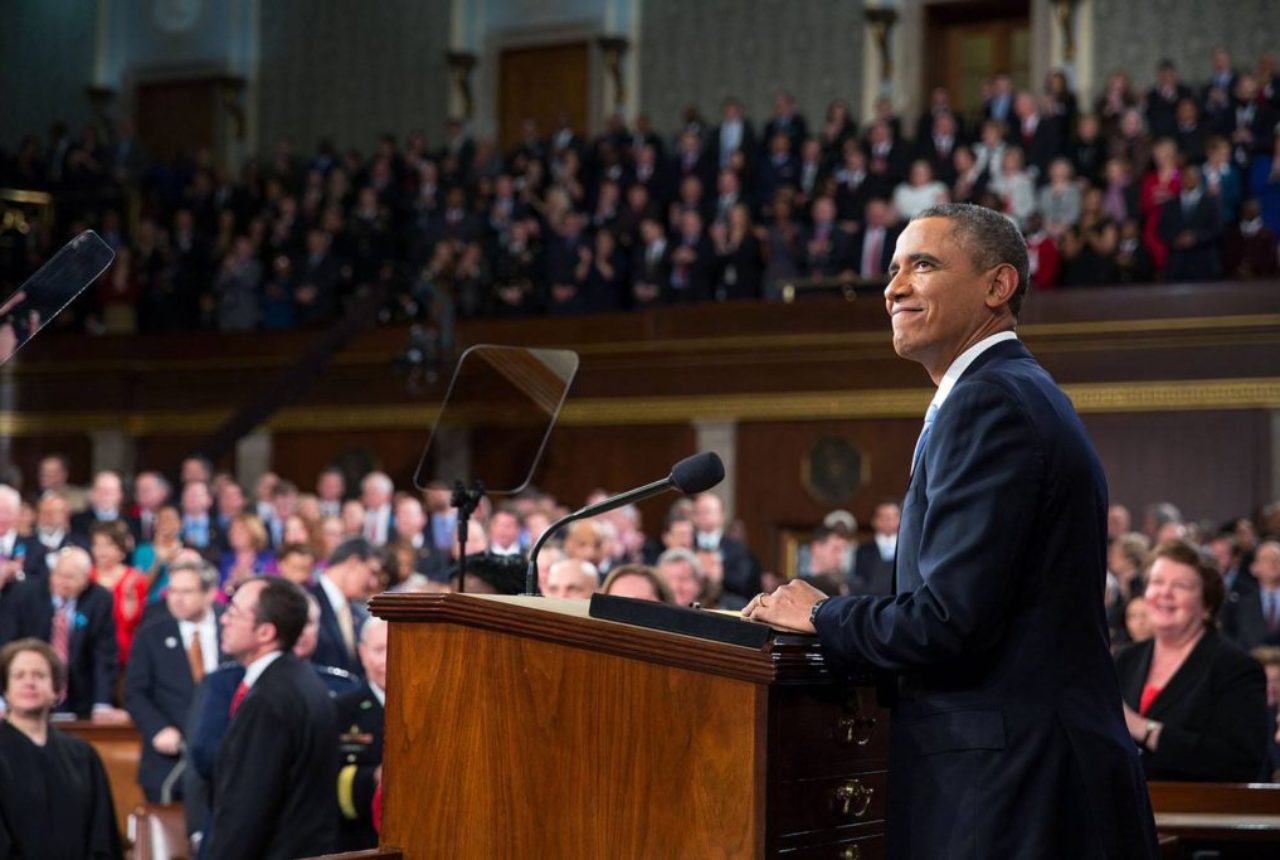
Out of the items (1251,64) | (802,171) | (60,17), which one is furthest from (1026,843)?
(60,17)

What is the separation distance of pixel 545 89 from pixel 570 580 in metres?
14.2

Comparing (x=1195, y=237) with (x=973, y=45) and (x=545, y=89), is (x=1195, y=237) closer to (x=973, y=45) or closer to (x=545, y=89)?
(x=973, y=45)

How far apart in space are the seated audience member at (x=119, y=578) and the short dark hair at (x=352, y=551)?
4.43 feet

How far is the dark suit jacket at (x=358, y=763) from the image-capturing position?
5.37 m

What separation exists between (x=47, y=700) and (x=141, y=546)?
561 cm

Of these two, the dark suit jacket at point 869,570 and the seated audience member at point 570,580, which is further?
the dark suit jacket at point 869,570

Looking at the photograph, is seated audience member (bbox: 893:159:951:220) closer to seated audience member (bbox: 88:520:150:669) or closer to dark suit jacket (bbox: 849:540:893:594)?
dark suit jacket (bbox: 849:540:893:594)

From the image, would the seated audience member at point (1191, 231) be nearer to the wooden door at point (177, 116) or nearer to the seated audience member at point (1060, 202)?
the seated audience member at point (1060, 202)

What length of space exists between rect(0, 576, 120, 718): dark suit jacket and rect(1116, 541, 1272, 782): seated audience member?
5.27m

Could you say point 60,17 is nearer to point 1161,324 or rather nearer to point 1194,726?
point 1161,324

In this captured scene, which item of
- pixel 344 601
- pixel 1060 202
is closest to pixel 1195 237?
pixel 1060 202

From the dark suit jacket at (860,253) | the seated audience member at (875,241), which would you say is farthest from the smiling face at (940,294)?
the dark suit jacket at (860,253)

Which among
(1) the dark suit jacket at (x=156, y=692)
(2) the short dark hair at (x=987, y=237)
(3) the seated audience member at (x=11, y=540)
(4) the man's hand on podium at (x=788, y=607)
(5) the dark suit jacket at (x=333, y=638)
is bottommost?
(1) the dark suit jacket at (x=156, y=692)

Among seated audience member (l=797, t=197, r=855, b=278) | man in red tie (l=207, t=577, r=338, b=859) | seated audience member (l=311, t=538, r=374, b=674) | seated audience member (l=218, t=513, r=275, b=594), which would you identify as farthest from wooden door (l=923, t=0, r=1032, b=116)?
man in red tie (l=207, t=577, r=338, b=859)
